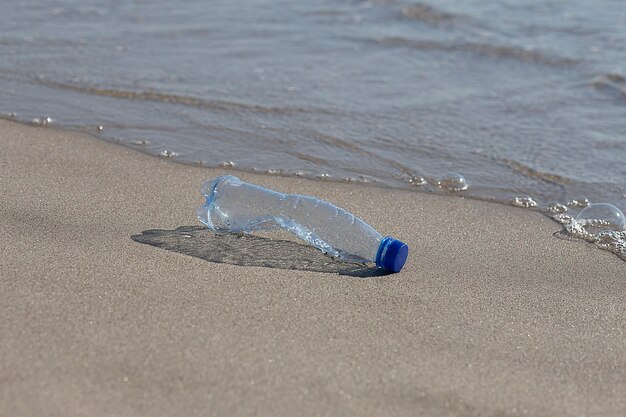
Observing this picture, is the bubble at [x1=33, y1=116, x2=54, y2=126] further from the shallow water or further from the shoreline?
the shoreline

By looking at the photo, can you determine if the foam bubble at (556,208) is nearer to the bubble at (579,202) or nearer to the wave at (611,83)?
the bubble at (579,202)

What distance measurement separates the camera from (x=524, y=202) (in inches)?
180

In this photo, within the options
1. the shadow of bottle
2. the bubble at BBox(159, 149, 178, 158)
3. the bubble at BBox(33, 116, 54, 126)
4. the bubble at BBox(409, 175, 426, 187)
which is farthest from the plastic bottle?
the bubble at BBox(33, 116, 54, 126)

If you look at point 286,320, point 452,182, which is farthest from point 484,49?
point 286,320

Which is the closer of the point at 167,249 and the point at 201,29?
the point at 167,249

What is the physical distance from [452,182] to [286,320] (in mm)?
1980

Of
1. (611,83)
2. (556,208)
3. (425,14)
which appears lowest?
(556,208)

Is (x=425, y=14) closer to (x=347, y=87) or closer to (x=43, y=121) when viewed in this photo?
(x=347, y=87)

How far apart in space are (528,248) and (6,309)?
220 centimetres

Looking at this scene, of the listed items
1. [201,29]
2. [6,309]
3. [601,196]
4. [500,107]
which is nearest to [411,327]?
[6,309]

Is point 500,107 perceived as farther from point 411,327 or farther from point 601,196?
point 411,327

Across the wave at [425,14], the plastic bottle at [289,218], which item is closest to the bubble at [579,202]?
the plastic bottle at [289,218]

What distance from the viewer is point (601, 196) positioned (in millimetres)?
4742

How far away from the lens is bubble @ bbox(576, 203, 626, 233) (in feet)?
14.0
